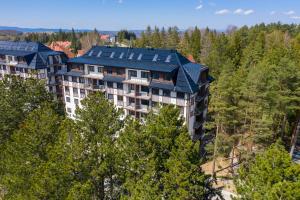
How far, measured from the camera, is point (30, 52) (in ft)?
210

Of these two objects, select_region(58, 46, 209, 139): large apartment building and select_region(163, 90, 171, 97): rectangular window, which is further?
select_region(163, 90, 171, 97): rectangular window

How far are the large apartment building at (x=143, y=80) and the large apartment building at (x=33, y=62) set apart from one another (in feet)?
41.2

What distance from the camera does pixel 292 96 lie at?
3484cm

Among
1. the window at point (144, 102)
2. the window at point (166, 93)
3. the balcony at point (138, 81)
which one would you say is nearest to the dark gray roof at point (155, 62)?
the window at point (166, 93)

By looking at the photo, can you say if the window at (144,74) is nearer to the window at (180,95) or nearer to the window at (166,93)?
the window at (166,93)

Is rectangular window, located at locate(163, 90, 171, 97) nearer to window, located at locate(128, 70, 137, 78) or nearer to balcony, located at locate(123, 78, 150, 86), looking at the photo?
balcony, located at locate(123, 78, 150, 86)

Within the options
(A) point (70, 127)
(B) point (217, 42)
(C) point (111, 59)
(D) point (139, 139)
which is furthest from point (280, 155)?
(B) point (217, 42)

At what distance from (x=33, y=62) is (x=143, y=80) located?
33469 millimetres

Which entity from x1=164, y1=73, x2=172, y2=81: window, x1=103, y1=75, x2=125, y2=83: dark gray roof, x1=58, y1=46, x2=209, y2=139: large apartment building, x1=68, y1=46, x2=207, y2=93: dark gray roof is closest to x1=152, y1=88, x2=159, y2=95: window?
x1=58, y1=46, x2=209, y2=139: large apartment building

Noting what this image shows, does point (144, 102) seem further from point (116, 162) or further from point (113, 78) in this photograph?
point (116, 162)

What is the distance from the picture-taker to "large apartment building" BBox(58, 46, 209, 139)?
4119 cm

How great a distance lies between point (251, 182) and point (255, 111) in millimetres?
19218

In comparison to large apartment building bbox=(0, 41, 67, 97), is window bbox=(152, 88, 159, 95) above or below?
below

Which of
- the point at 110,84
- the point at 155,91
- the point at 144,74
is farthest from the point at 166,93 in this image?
the point at 110,84
